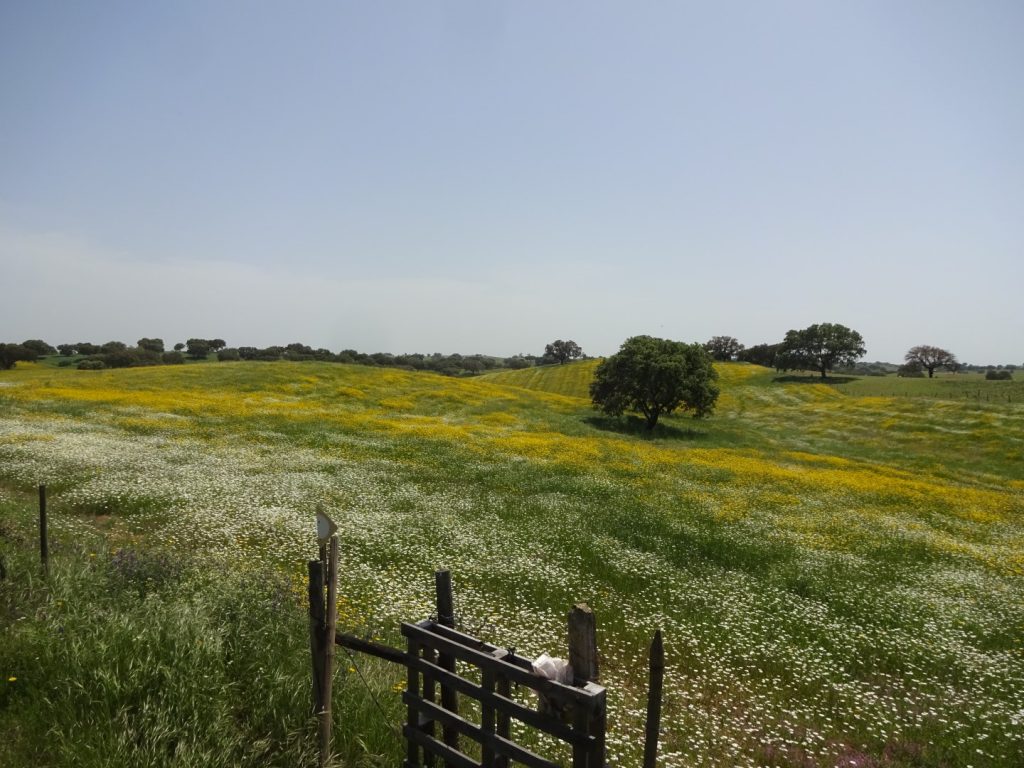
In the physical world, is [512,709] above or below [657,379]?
below

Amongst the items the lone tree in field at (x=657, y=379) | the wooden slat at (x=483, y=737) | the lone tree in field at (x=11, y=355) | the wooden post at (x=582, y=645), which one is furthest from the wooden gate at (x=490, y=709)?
the lone tree in field at (x=11, y=355)

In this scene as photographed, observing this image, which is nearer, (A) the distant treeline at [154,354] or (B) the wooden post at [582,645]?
(B) the wooden post at [582,645]

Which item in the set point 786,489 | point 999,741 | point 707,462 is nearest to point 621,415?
point 707,462

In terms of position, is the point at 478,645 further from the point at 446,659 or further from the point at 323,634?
the point at 323,634

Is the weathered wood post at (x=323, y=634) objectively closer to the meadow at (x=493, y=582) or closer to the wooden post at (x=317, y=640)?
the wooden post at (x=317, y=640)

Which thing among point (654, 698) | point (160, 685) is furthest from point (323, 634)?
point (654, 698)

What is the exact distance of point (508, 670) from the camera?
5.88 metres

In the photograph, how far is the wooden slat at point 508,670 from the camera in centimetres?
536

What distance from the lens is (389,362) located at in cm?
15650

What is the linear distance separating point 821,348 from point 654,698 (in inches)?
4657

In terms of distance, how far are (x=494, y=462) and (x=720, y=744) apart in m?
22.8

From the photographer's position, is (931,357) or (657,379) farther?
(931,357)

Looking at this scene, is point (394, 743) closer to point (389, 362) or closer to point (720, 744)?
point (720, 744)

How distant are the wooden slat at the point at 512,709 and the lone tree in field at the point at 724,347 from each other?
6223 inches
